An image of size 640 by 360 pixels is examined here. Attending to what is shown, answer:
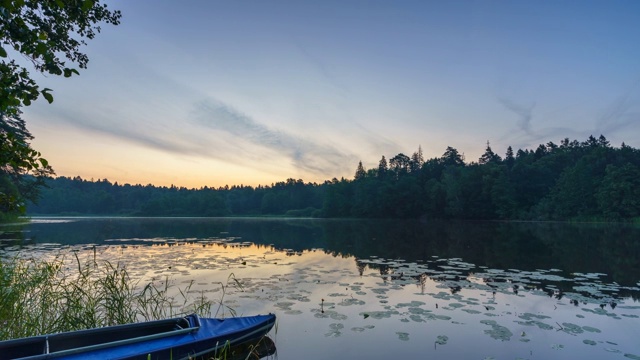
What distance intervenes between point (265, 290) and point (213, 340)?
17.9 feet

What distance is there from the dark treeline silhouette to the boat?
188 ft

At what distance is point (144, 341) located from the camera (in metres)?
5.76

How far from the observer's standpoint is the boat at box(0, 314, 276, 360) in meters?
5.04

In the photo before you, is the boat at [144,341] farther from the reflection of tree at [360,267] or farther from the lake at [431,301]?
the reflection of tree at [360,267]

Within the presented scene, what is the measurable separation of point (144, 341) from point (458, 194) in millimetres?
84233

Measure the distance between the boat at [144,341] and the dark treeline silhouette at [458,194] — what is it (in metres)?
57.3

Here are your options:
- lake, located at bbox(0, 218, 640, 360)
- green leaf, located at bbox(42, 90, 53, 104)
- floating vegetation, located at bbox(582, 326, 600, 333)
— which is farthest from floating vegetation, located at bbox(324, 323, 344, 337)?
green leaf, located at bbox(42, 90, 53, 104)

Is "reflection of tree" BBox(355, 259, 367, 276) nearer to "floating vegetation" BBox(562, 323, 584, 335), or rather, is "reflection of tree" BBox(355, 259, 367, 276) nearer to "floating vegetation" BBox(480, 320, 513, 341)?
"floating vegetation" BBox(480, 320, 513, 341)

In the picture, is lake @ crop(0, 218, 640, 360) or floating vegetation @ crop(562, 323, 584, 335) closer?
lake @ crop(0, 218, 640, 360)

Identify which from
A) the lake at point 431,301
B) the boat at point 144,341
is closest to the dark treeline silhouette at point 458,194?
the lake at point 431,301

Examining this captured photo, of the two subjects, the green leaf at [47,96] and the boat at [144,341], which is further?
the boat at [144,341]

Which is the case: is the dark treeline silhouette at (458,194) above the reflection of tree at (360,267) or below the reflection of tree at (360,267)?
above

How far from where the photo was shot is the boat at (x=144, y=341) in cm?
504

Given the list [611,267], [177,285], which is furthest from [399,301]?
[611,267]
